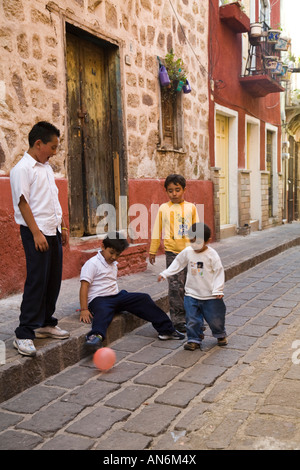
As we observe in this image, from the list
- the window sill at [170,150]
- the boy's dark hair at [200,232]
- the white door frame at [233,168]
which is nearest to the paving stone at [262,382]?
the boy's dark hair at [200,232]

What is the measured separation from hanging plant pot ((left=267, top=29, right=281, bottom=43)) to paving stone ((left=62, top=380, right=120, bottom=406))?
38.4ft

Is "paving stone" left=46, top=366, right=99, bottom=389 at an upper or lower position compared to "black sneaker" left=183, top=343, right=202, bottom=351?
lower

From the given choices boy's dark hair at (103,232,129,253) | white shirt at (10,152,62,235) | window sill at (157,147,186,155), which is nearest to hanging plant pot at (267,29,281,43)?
window sill at (157,147,186,155)

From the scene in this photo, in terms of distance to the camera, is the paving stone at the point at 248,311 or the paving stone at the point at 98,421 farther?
the paving stone at the point at 248,311

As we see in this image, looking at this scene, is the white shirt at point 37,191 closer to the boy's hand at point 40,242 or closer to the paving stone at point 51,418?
the boy's hand at point 40,242

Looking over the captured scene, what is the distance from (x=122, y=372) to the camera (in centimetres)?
363

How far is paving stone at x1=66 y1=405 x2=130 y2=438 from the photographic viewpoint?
2705 millimetres

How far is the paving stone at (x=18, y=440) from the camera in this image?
8.38 ft

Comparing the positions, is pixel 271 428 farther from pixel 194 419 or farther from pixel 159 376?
pixel 159 376

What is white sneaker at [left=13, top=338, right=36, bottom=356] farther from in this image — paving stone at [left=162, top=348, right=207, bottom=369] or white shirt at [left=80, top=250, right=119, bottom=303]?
paving stone at [left=162, top=348, right=207, bottom=369]

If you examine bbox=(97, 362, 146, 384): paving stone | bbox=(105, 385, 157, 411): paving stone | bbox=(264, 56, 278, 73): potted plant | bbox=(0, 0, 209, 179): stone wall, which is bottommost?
bbox=(97, 362, 146, 384): paving stone

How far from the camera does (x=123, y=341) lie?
4395 millimetres

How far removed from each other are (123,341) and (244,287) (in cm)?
279

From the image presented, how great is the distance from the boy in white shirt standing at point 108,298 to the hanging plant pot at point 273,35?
10.5 metres
